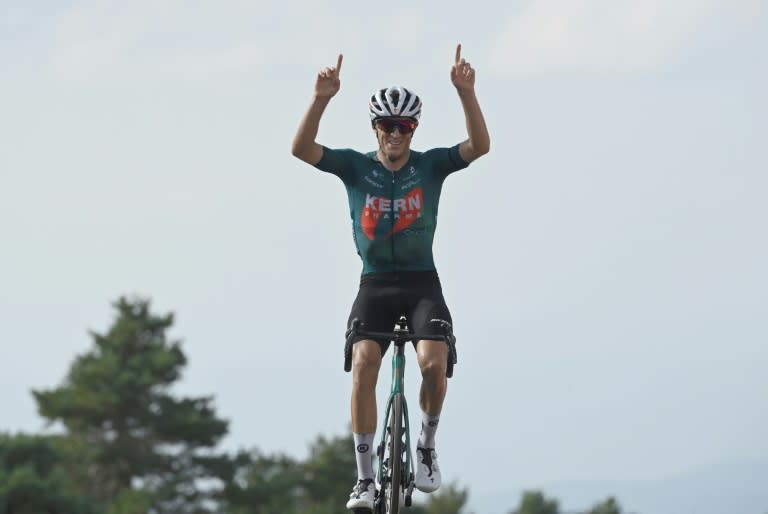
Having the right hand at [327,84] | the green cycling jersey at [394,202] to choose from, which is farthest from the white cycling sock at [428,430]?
the right hand at [327,84]

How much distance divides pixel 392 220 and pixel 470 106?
3.64ft

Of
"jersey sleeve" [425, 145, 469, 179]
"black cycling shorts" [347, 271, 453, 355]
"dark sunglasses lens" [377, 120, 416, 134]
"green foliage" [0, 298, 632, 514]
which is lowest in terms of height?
"black cycling shorts" [347, 271, 453, 355]

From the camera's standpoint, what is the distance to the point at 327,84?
43.2 feet

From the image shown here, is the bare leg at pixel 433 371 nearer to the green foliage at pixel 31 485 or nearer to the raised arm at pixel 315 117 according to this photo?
the raised arm at pixel 315 117

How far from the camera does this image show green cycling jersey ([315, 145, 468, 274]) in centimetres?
1335

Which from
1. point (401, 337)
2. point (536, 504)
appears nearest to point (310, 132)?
point (401, 337)

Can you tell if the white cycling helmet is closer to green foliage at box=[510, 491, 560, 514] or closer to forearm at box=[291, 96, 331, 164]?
forearm at box=[291, 96, 331, 164]

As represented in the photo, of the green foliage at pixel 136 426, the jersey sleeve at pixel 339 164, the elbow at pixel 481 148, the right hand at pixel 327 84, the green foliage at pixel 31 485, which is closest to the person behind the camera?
the right hand at pixel 327 84

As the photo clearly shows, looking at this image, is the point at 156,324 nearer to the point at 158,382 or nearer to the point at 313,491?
the point at 158,382

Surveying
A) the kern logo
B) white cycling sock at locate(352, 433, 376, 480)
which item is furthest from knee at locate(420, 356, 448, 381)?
the kern logo

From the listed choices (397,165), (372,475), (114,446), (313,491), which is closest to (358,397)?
(372,475)

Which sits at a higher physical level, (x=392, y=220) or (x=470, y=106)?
(x=470, y=106)

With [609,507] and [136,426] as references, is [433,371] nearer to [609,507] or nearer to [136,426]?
[136,426]

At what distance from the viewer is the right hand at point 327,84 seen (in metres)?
13.1
